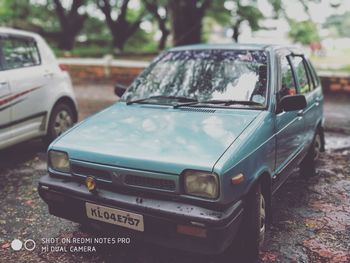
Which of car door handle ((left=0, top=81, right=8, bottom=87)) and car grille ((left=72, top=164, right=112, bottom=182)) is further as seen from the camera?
car door handle ((left=0, top=81, right=8, bottom=87))

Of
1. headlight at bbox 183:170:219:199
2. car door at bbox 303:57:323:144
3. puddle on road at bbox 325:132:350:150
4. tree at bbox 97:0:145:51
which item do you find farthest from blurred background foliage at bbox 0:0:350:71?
headlight at bbox 183:170:219:199

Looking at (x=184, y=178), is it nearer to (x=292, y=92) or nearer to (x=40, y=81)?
(x=292, y=92)

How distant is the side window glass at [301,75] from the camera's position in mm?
4461

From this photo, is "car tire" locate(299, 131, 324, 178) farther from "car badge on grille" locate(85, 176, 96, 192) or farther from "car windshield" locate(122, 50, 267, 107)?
"car badge on grille" locate(85, 176, 96, 192)

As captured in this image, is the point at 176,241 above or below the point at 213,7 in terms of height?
below

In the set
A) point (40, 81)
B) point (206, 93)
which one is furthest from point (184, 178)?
point (40, 81)

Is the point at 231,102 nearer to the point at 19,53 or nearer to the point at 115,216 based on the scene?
the point at 115,216

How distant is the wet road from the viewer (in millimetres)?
3230

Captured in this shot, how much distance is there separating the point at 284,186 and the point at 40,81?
340 cm

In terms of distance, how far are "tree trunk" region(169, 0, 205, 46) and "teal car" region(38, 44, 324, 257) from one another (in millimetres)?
7009

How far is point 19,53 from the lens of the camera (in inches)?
218

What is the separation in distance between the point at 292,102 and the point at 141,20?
74.8ft

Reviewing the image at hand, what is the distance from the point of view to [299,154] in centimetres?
430

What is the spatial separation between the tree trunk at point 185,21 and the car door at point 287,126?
7020 millimetres
